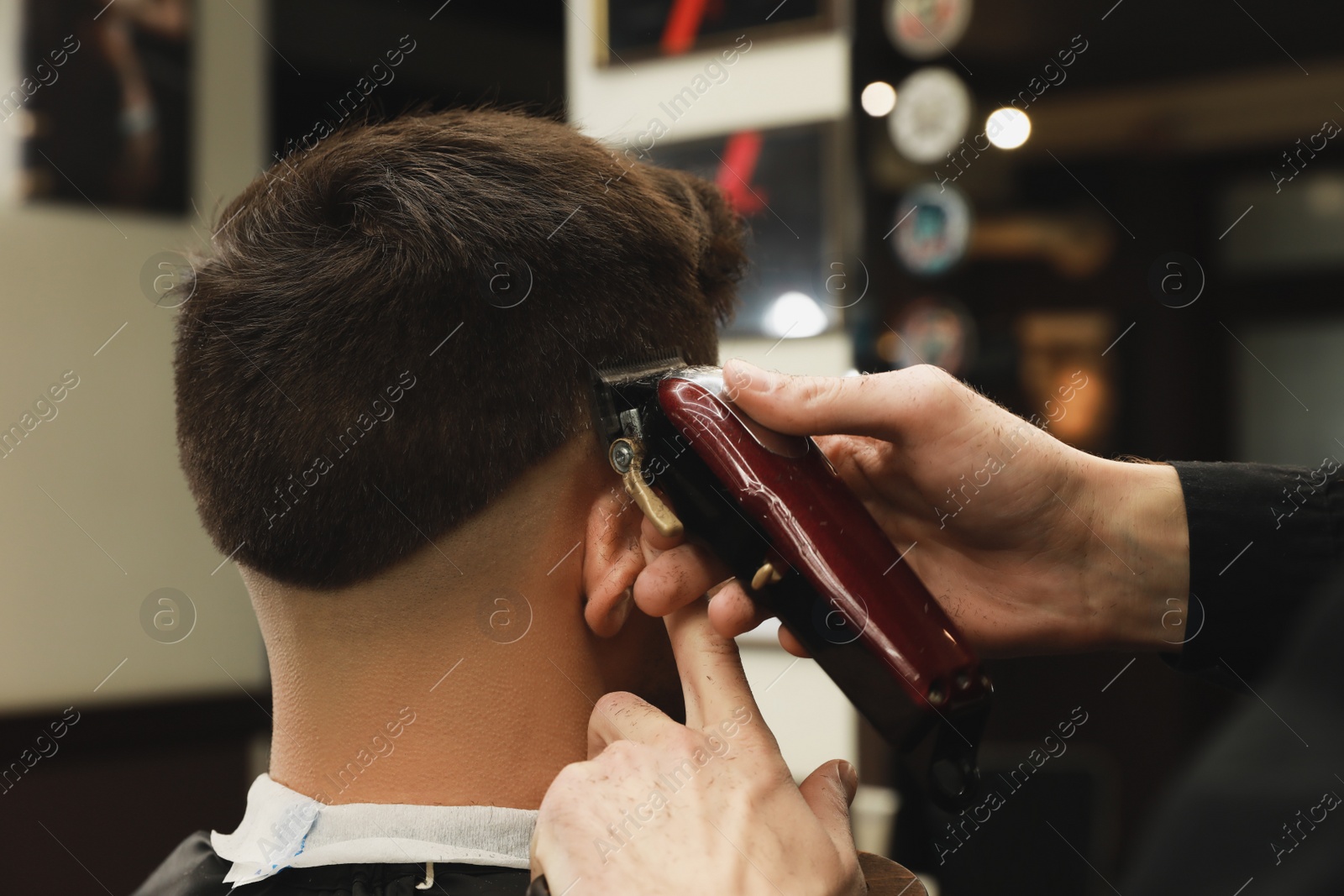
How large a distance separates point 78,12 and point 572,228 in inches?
139

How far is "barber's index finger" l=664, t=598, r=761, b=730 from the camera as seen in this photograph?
4.10 ft

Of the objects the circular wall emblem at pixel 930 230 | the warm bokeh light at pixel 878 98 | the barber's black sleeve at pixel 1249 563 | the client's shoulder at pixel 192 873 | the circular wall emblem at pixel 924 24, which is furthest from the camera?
the circular wall emblem at pixel 930 230

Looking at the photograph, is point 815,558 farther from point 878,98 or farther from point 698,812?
point 878,98

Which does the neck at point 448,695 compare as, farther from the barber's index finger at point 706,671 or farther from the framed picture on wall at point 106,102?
the framed picture on wall at point 106,102

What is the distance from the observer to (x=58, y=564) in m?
3.89

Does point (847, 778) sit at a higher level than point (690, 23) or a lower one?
lower

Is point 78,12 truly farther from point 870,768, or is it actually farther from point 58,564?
point 870,768

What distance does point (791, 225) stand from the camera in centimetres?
307

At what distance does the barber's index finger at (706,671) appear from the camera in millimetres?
1250

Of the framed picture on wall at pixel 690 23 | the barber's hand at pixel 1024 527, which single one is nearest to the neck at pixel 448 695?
the barber's hand at pixel 1024 527

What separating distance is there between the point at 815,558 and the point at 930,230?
270 cm

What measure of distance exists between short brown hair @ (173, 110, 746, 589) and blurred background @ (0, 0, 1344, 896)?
4.85 ft

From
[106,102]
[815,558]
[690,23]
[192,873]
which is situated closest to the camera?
[815,558]

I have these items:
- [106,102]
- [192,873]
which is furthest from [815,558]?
[106,102]
